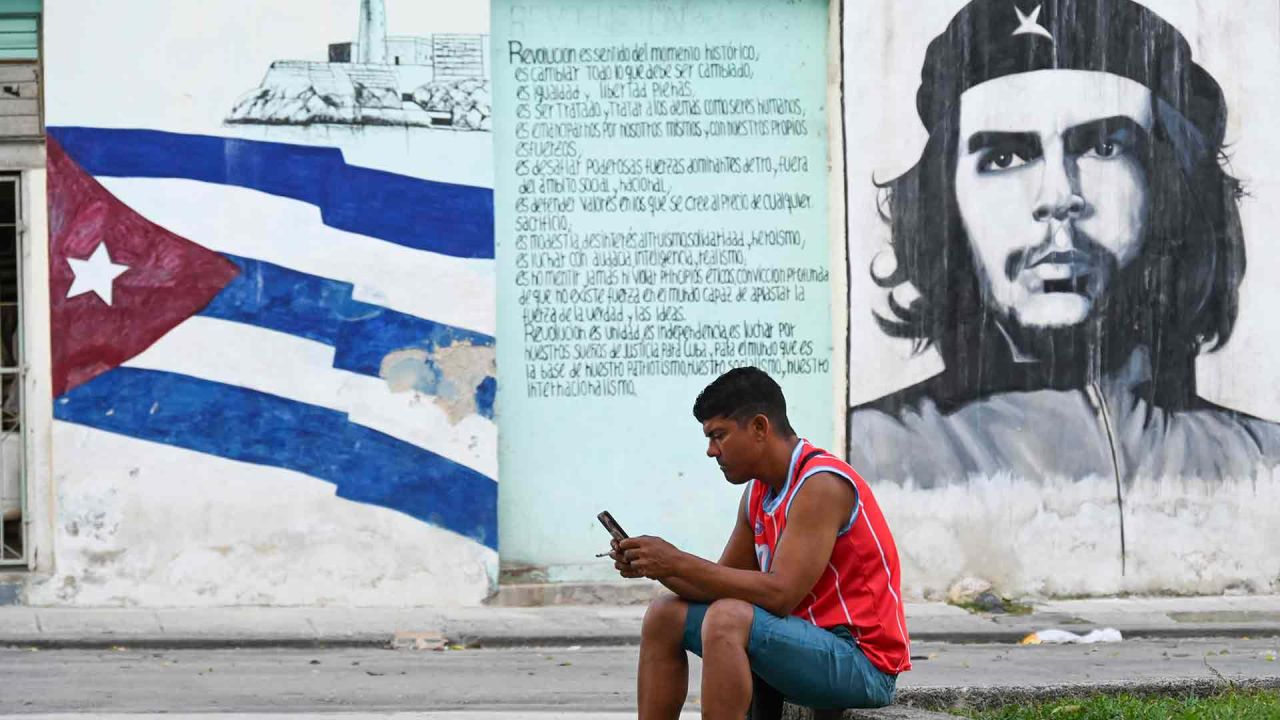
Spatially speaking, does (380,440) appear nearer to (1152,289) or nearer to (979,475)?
(979,475)

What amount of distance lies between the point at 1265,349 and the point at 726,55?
449cm

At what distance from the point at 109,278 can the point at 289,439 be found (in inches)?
63.5

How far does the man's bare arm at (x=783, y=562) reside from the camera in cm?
499

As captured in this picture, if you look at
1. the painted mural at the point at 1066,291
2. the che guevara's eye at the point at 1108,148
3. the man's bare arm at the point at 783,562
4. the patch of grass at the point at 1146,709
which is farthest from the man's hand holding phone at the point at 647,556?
the che guevara's eye at the point at 1108,148

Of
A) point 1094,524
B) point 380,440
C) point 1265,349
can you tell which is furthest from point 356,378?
point 1265,349

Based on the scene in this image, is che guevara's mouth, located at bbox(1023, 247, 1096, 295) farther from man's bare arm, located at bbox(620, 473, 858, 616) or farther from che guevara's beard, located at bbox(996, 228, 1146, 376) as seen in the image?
man's bare arm, located at bbox(620, 473, 858, 616)

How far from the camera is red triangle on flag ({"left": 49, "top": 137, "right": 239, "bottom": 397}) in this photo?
11414mm

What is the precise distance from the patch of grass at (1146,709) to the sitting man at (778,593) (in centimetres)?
67

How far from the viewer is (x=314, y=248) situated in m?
11.6

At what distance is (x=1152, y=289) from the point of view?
12.4 metres

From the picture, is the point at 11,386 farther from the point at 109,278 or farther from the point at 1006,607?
the point at 1006,607

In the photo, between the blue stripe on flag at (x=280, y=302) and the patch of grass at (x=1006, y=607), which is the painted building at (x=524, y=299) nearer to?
the blue stripe on flag at (x=280, y=302)

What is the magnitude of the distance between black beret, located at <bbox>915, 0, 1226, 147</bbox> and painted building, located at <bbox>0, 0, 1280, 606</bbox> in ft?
0.08

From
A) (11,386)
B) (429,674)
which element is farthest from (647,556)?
(11,386)
